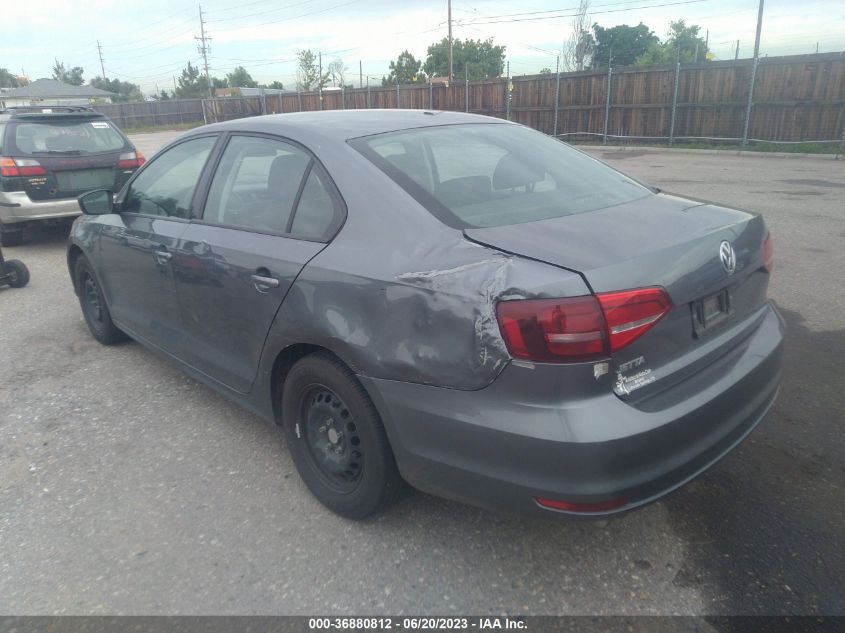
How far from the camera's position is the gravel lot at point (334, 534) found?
7.97 feet

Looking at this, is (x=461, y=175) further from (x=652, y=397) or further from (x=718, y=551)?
(x=718, y=551)

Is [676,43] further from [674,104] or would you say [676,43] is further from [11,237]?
[11,237]

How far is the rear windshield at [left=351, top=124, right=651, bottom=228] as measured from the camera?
8.61 ft

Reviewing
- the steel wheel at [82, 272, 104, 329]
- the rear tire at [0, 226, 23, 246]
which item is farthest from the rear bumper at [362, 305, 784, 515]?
the rear tire at [0, 226, 23, 246]

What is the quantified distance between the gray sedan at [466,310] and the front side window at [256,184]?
0.04 ft

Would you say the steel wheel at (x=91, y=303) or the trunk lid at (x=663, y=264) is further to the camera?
the steel wheel at (x=91, y=303)

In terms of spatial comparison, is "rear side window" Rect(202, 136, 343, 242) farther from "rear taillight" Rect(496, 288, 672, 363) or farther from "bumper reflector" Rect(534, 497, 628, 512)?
"bumper reflector" Rect(534, 497, 628, 512)

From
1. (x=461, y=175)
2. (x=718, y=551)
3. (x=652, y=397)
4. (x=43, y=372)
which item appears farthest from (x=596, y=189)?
(x=43, y=372)

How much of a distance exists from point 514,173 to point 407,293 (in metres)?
1.01

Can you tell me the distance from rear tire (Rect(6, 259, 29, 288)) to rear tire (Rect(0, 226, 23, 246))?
7.51ft

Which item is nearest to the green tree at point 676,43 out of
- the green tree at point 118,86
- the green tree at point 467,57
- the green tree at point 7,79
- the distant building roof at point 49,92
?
the green tree at point 467,57

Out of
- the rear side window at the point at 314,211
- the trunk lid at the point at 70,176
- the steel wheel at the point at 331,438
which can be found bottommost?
the steel wheel at the point at 331,438

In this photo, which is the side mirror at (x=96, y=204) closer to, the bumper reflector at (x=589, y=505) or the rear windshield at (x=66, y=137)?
the bumper reflector at (x=589, y=505)

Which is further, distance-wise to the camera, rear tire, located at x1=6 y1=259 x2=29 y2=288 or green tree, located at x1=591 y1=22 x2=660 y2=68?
green tree, located at x1=591 y1=22 x2=660 y2=68
